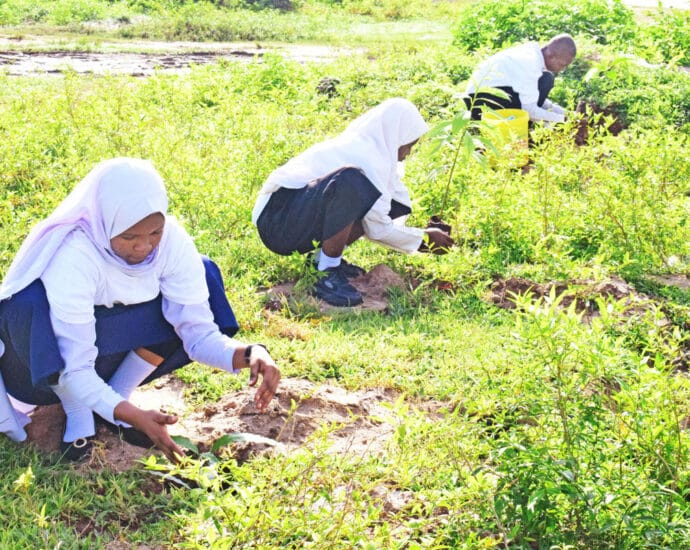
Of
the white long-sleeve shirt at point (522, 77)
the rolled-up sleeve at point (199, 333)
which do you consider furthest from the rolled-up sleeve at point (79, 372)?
the white long-sleeve shirt at point (522, 77)

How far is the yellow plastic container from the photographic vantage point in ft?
16.5

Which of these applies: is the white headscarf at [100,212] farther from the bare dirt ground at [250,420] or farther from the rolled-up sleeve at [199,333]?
the bare dirt ground at [250,420]

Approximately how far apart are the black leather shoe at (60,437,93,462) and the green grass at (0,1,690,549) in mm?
70

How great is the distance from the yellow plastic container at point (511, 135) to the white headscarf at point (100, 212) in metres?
2.49

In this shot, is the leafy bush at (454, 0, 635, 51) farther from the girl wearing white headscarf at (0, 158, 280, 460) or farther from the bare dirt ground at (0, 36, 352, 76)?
the girl wearing white headscarf at (0, 158, 280, 460)

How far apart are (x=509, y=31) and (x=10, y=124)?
665 centimetres

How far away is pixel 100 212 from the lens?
2818 mm

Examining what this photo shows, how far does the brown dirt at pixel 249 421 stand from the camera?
9.81 feet

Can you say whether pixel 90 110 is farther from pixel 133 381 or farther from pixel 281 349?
pixel 133 381

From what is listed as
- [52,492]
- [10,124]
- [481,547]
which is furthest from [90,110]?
[481,547]

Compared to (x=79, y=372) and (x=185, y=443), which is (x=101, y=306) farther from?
(x=185, y=443)

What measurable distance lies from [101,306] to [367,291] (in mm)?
1888

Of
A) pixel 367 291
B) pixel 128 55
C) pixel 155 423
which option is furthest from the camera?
pixel 128 55

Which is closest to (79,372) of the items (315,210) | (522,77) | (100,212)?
(100,212)
